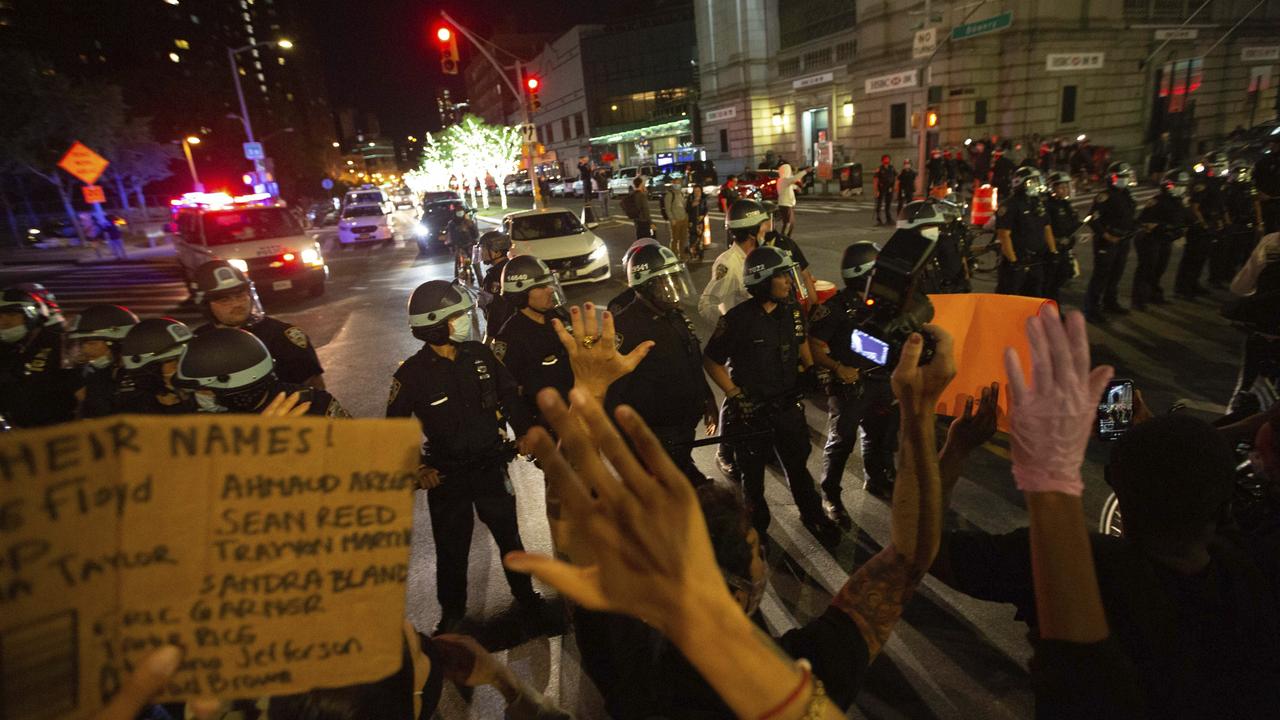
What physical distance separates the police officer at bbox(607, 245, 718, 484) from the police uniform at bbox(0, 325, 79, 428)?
447cm

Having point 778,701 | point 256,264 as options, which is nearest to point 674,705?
point 778,701

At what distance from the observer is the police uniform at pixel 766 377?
4406 mm

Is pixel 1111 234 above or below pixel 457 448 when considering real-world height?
above

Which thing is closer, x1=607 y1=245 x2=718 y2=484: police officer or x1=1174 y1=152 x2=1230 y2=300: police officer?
x1=607 y1=245 x2=718 y2=484: police officer

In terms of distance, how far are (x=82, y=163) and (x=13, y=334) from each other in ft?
76.0

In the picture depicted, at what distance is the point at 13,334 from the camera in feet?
15.9

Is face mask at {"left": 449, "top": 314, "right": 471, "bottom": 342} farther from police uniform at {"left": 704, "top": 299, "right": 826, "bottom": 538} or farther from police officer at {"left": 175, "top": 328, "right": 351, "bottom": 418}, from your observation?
police uniform at {"left": 704, "top": 299, "right": 826, "bottom": 538}

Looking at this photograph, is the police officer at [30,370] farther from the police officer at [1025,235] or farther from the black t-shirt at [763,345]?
the police officer at [1025,235]

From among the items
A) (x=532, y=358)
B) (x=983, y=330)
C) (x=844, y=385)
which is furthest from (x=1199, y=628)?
(x=983, y=330)

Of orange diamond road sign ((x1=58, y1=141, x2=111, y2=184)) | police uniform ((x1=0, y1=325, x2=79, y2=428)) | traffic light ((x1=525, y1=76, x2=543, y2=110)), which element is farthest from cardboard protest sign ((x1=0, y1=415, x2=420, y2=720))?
orange diamond road sign ((x1=58, y1=141, x2=111, y2=184))

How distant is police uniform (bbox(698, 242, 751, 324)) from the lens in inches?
260

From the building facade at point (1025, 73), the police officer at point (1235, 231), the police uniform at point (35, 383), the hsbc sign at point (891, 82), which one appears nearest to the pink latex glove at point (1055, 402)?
the police uniform at point (35, 383)

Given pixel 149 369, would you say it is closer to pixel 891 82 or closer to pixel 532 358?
pixel 532 358

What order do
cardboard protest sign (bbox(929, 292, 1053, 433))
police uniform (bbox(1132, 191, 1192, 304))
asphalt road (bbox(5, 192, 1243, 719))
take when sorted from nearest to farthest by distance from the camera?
1. asphalt road (bbox(5, 192, 1243, 719))
2. cardboard protest sign (bbox(929, 292, 1053, 433))
3. police uniform (bbox(1132, 191, 1192, 304))
